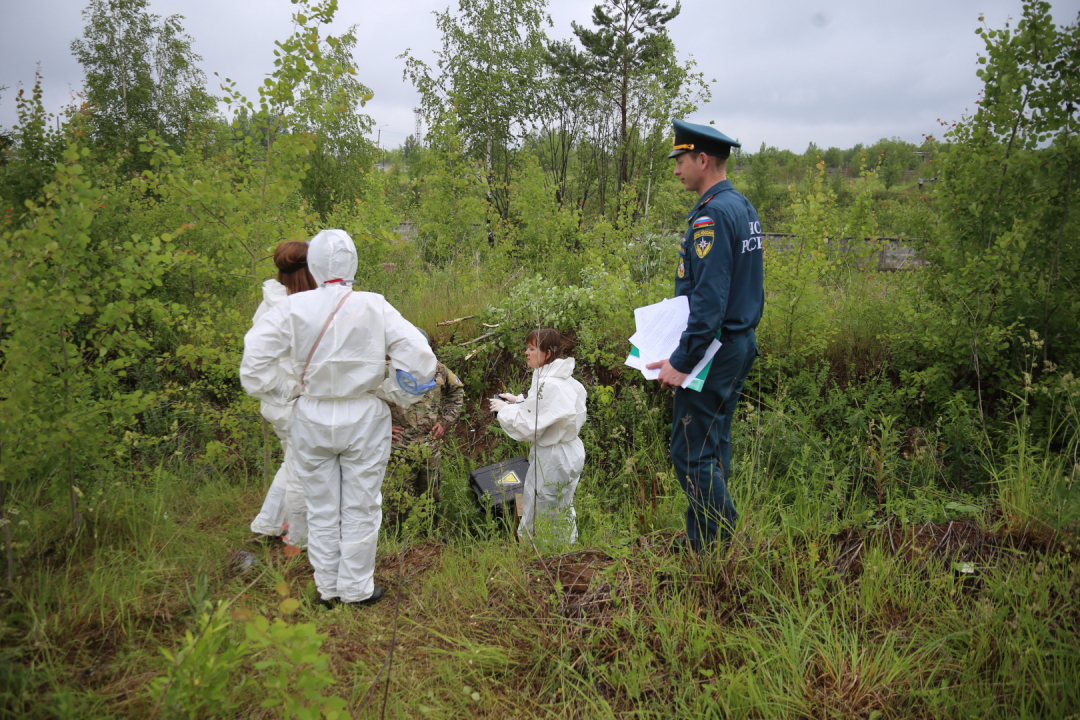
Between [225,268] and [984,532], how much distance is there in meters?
4.80

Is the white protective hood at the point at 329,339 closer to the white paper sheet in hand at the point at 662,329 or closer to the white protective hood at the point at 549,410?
the white protective hood at the point at 549,410

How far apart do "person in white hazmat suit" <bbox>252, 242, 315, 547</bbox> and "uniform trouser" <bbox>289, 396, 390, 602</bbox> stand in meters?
0.29

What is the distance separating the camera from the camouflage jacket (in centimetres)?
376


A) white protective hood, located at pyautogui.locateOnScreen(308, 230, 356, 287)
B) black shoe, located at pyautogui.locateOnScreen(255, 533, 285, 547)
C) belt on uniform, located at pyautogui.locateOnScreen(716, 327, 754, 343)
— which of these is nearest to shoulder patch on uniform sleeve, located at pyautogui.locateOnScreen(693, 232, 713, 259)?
belt on uniform, located at pyautogui.locateOnScreen(716, 327, 754, 343)

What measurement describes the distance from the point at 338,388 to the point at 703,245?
6.43 ft

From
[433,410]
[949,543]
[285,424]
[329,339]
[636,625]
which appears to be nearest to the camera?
[636,625]

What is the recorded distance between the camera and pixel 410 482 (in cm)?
421

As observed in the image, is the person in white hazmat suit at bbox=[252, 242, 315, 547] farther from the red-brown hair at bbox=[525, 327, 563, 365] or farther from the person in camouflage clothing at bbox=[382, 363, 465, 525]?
the red-brown hair at bbox=[525, 327, 563, 365]

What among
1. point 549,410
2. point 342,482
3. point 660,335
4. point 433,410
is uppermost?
point 660,335

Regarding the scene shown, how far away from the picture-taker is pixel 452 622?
8.17 ft

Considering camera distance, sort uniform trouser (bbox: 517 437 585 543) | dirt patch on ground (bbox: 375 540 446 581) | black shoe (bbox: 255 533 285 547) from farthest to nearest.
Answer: uniform trouser (bbox: 517 437 585 543) → black shoe (bbox: 255 533 285 547) → dirt patch on ground (bbox: 375 540 446 581)

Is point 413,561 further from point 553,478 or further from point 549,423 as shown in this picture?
point 549,423

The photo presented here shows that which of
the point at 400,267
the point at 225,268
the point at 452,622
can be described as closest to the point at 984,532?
the point at 452,622

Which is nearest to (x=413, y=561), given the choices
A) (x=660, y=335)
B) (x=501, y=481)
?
(x=501, y=481)
